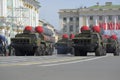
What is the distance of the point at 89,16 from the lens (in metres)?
168

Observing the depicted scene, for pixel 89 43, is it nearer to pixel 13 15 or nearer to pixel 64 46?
pixel 64 46

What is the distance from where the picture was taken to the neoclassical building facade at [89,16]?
163 meters

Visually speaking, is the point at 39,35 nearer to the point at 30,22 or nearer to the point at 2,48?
the point at 2,48

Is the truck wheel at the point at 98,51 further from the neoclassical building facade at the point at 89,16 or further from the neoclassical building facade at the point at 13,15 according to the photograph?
the neoclassical building facade at the point at 89,16

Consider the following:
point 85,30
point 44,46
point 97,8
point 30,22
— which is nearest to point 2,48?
point 44,46

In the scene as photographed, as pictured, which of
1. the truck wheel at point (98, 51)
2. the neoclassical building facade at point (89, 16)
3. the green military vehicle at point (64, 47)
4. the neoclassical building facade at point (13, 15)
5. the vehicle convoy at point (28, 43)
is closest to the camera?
the truck wheel at point (98, 51)

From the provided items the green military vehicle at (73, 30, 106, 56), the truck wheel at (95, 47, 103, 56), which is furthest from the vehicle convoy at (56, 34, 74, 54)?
the truck wheel at (95, 47, 103, 56)

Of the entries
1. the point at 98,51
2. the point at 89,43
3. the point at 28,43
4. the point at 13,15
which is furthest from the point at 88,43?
the point at 13,15

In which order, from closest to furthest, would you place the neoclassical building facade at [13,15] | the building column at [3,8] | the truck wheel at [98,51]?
the truck wheel at [98,51] → the building column at [3,8] → the neoclassical building facade at [13,15]

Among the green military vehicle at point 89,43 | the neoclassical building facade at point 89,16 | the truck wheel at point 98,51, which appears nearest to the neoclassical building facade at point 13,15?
the green military vehicle at point 89,43

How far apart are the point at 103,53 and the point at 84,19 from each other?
127 meters

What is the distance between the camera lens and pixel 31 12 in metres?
108

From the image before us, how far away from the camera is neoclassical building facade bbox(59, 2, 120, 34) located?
163 meters

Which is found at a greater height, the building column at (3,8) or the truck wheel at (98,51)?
the building column at (3,8)
